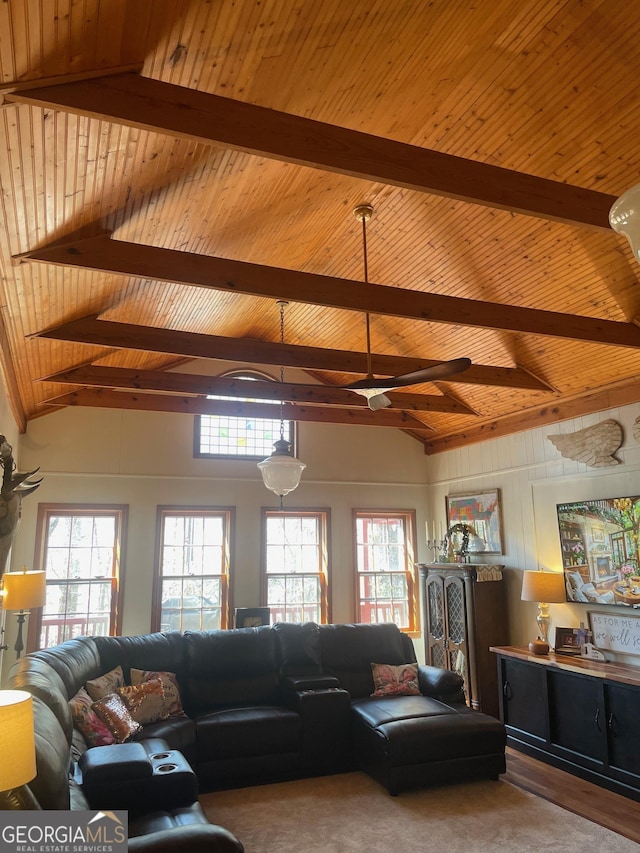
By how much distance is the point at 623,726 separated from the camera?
4.47 metres

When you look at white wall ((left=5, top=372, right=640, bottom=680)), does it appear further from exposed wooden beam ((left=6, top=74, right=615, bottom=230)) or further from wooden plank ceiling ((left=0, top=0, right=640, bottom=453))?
exposed wooden beam ((left=6, top=74, right=615, bottom=230))

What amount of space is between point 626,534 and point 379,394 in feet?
9.39

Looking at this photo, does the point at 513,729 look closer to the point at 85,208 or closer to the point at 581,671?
the point at 581,671

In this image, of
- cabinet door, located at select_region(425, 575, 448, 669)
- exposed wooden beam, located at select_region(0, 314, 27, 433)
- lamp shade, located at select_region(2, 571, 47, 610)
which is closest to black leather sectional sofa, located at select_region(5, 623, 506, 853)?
lamp shade, located at select_region(2, 571, 47, 610)

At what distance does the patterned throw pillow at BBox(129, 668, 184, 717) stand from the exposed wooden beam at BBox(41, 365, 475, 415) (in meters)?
2.54

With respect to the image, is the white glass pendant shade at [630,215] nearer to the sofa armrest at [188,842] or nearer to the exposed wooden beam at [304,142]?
the exposed wooden beam at [304,142]

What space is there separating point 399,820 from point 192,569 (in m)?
3.95

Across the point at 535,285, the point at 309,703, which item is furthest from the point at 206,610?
the point at 535,285

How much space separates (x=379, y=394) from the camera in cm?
403

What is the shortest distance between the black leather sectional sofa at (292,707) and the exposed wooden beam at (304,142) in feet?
9.90

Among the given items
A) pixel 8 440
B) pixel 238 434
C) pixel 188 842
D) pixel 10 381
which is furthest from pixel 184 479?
pixel 188 842

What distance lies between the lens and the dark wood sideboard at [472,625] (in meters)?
Answer: 6.37

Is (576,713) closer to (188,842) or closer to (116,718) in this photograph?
(116,718)

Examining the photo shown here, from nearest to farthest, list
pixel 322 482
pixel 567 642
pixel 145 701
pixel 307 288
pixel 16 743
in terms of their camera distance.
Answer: pixel 16 743, pixel 307 288, pixel 145 701, pixel 567 642, pixel 322 482
